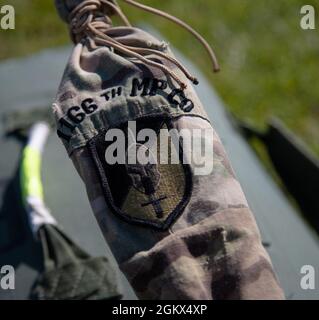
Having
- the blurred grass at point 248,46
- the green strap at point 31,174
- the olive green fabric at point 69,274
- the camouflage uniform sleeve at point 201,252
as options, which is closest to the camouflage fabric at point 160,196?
the camouflage uniform sleeve at point 201,252

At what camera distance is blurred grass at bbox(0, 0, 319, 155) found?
8.71 feet

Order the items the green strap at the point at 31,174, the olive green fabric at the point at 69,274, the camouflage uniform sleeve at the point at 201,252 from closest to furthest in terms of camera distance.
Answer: the camouflage uniform sleeve at the point at 201,252 → the olive green fabric at the point at 69,274 → the green strap at the point at 31,174

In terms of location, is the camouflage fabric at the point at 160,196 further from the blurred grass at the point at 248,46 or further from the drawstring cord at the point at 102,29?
the blurred grass at the point at 248,46

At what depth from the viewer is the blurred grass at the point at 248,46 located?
8.71 feet

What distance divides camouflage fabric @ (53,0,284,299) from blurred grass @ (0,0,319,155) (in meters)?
1.66

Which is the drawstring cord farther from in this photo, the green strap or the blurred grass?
the blurred grass

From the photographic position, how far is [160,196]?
848 mm

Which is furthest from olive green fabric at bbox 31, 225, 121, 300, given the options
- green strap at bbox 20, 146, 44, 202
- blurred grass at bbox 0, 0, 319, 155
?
blurred grass at bbox 0, 0, 319, 155

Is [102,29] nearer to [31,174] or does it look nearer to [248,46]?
[31,174]

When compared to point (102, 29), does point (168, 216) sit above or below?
below

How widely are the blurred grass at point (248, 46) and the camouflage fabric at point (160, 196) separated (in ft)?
5.45

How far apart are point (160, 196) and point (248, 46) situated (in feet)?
7.13

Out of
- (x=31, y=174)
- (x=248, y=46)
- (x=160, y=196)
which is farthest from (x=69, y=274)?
(x=248, y=46)
